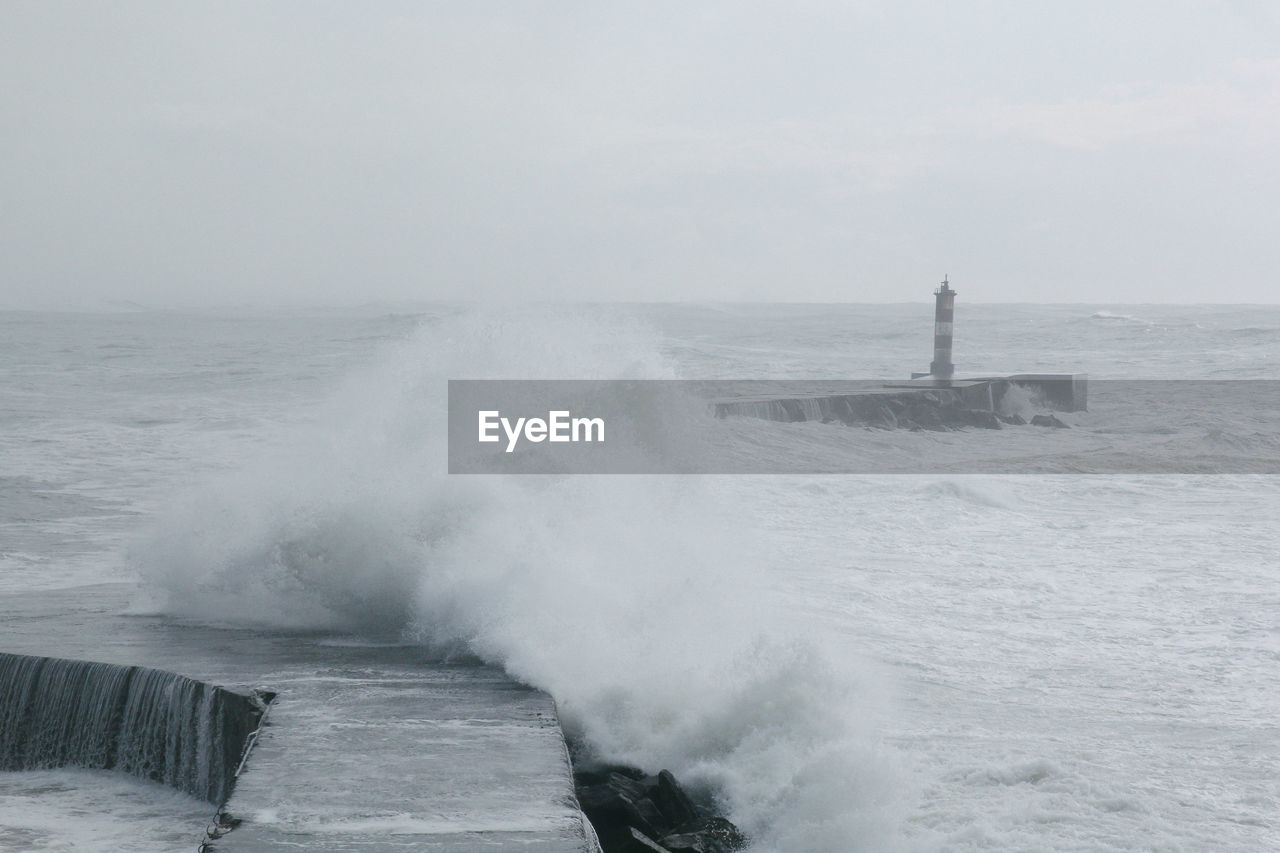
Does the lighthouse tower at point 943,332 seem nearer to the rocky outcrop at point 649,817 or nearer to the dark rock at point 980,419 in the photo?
the dark rock at point 980,419

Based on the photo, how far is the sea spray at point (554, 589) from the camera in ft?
15.1

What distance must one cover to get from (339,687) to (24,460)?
9570 mm

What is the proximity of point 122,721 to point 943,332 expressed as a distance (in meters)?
20.8

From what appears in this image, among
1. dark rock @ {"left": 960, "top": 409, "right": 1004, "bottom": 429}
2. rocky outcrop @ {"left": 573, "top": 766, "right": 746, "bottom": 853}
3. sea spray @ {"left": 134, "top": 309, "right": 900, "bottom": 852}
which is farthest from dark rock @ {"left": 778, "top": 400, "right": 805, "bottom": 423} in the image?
rocky outcrop @ {"left": 573, "top": 766, "right": 746, "bottom": 853}

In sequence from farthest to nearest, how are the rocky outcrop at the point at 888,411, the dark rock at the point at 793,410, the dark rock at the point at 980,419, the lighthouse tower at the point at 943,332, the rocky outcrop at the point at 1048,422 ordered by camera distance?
the lighthouse tower at the point at 943,332 → the rocky outcrop at the point at 1048,422 → the dark rock at the point at 980,419 → the dark rock at the point at 793,410 → the rocky outcrop at the point at 888,411

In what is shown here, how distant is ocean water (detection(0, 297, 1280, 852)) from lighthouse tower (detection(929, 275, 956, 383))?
10209mm

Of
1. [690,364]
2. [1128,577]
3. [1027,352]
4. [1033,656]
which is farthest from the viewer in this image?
[1027,352]

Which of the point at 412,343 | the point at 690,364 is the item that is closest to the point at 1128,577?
the point at 412,343

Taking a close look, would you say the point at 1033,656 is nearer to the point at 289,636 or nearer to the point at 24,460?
the point at 289,636

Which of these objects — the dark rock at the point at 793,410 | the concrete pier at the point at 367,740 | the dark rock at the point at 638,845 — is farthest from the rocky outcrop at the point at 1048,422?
the dark rock at the point at 638,845

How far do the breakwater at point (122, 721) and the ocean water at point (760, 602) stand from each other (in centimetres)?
11

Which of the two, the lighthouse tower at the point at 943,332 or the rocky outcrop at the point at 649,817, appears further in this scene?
the lighthouse tower at the point at 943,332

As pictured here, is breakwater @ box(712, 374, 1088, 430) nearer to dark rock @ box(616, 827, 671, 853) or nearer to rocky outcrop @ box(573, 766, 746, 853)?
rocky outcrop @ box(573, 766, 746, 853)

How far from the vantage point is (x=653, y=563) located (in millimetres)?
6734
